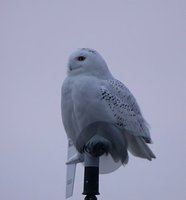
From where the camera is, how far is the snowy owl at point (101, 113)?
2457mm

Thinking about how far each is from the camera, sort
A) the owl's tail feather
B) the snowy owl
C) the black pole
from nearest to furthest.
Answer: the black pole, the snowy owl, the owl's tail feather

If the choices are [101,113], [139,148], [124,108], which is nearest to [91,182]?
[101,113]

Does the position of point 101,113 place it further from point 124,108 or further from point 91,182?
point 91,182

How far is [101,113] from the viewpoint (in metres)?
2.62

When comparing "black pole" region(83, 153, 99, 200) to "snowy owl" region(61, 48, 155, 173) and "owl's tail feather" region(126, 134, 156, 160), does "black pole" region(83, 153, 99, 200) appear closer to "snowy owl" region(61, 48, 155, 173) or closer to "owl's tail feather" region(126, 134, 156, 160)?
"snowy owl" region(61, 48, 155, 173)

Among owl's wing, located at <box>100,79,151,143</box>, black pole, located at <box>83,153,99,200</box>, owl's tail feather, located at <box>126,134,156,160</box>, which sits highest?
owl's wing, located at <box>100,79,151,143</box>

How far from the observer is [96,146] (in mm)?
2088

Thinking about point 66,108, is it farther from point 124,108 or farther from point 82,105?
point 124,108

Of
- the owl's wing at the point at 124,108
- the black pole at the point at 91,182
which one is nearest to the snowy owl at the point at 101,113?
the owl's wing at the point at 124,108

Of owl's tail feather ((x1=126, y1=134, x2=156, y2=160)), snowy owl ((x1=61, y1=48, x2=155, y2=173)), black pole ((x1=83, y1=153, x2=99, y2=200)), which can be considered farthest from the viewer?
owl's tail feather ((x1=126, y1=134, x2=156, y2=160))

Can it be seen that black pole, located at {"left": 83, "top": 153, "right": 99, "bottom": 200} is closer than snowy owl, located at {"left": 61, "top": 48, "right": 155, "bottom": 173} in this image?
Yes

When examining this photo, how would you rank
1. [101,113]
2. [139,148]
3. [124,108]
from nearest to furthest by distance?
[101,113], [139,148], [124,108]

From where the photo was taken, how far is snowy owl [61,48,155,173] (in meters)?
2.46

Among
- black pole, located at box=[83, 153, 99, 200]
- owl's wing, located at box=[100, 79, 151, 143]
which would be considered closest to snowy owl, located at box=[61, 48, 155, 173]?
owl's wing, located at box=[100, 79, 151, 143]
